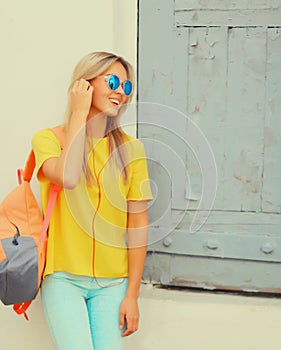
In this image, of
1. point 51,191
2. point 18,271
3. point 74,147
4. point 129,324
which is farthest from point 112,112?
point 129,324

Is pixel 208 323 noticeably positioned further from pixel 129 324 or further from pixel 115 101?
pixel 115 101

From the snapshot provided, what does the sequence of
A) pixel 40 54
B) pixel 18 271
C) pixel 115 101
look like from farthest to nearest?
pixel 40 54, pixel 115 101, pixel 18 271

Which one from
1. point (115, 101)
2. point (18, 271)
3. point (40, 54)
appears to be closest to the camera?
point (18, 271)

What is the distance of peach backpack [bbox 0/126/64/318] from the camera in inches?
74.8

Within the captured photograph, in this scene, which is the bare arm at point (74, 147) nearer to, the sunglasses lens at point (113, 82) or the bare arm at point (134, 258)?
the sunglasses lens at point (113, 82)

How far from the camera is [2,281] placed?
1.90 metres

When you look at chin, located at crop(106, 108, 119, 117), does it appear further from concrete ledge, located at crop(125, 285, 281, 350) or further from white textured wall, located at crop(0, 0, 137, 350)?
concrete ledge, located at crop(125, 285, 281, 350)

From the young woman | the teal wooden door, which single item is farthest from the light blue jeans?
the teal wooden door

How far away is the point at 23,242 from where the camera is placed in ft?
6.37

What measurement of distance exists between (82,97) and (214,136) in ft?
1.83

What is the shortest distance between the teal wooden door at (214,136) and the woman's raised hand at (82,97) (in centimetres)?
40

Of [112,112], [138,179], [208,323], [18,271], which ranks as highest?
[112,112]

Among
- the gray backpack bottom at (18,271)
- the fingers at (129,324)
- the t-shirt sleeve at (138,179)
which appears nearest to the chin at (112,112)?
the t-shirt sleeve at (138,179)

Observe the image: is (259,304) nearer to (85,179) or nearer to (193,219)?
(193,219)
